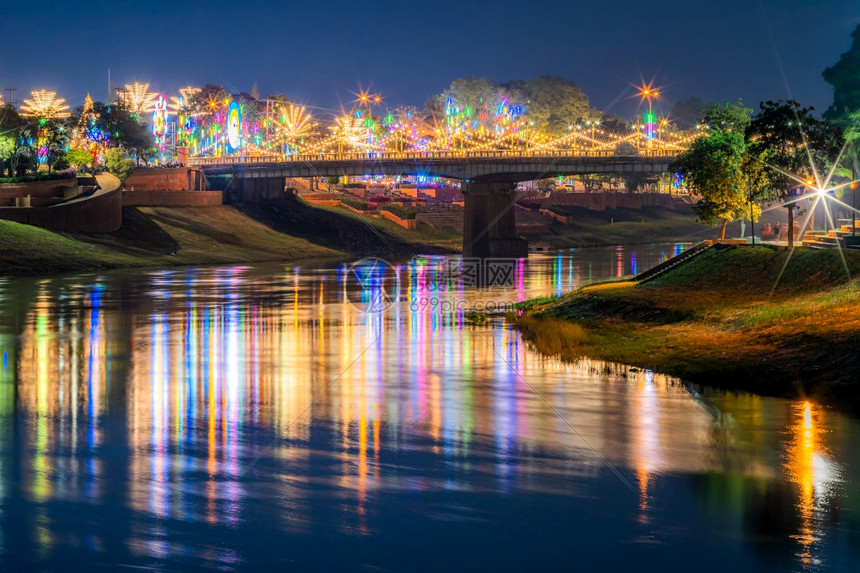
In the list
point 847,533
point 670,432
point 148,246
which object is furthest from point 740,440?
point 148,246

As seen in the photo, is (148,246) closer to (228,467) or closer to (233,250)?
(233,250)

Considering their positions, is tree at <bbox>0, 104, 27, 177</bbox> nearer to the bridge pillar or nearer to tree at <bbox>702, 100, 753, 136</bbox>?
the bridge pillar

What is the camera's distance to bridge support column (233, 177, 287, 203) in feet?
468

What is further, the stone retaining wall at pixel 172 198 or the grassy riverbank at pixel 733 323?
the stone retaining wall at pixel 172 198

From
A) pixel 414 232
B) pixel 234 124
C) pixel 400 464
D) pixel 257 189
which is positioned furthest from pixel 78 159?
pixel 400 464

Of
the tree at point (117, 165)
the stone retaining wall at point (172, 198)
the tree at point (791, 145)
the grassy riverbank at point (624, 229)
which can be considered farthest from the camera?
the grassy riverbank at point (624, 229)

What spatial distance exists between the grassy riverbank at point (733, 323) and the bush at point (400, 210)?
86574 millimetres

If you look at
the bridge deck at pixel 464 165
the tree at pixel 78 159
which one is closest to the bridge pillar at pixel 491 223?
the bridge deck at pixel 464 165

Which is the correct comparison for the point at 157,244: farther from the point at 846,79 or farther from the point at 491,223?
the point at 846,79

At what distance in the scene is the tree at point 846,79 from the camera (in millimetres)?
104875

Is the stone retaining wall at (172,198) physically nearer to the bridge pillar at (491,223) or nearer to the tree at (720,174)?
the bridge pillar at (491,223)

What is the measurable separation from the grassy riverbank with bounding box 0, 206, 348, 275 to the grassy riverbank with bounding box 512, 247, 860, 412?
43997 millimetres

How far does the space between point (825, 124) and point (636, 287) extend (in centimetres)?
1842

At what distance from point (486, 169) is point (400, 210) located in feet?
78.5
